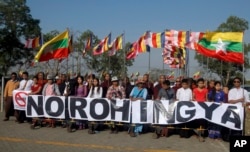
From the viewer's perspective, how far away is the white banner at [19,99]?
13.2 metres

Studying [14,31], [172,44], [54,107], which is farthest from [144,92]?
[14,31]

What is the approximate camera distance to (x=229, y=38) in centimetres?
1082

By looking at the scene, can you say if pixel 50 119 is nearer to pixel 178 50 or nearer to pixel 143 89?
pixel 143 89

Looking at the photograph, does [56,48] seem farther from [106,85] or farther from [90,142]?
[90,142]

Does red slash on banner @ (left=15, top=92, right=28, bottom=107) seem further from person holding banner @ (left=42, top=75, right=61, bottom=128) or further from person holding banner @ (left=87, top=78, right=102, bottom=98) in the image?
person holding banner @ (left=87, top=78, right=102, bottom=98)

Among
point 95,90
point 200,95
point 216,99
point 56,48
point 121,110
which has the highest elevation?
point 56,48

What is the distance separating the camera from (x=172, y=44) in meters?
14.1

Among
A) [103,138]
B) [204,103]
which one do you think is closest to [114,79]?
[103,138]

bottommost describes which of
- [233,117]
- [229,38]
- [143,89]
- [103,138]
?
[103,138]

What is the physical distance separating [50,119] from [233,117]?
232 inches

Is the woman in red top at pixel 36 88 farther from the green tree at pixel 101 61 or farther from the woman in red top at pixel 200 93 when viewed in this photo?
the green tree at pixel 101 61

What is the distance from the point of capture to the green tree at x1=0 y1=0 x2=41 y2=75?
38.3 m

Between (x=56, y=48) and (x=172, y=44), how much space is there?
4323 millimetres

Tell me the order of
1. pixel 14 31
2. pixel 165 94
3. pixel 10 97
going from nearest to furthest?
pixel 165 94 < pixel 10 97 < pixel 14 31
